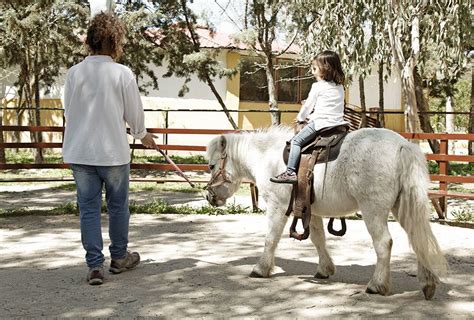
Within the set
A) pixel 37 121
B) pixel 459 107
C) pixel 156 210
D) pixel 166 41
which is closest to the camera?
pixel 156 210

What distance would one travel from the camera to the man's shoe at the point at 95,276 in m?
4.91

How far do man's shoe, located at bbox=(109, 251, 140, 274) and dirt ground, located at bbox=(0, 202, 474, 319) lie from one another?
0.06 meters

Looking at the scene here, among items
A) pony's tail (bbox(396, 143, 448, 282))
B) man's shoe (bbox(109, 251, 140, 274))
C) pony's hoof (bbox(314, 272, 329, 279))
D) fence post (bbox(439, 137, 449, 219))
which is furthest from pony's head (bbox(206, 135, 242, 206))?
fence post (bbox(439, 137, 449, 219))

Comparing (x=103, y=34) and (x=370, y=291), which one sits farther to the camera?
(x=103, y=34)

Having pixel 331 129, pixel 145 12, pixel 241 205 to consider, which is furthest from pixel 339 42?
pixel 331 129

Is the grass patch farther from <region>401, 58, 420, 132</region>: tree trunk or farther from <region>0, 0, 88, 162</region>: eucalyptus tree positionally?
<region>0, 0, 88, 162</region>: eucalyptus tree

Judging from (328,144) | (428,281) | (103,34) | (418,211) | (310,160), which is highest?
(103,34)

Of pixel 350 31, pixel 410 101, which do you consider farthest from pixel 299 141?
pixel 410 101

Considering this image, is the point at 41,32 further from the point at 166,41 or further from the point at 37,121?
the point at 166,41

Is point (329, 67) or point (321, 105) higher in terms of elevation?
point (329, 67)

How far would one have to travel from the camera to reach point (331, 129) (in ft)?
16.0

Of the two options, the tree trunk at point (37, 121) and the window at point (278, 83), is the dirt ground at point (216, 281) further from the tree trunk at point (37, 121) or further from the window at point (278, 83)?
the window at point (278, 83)

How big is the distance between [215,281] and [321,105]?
1709 millimetres

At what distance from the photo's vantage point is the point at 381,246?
4539mm
